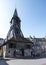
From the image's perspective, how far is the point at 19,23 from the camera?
51.9m

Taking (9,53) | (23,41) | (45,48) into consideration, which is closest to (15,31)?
(23,41)

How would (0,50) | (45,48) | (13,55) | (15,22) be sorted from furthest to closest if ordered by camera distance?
(45,48) → (15,22) → (0,50) → (13,55)

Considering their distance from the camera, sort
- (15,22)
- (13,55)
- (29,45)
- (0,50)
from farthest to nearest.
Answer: (15,22)
(0,50)
(29,45)
(13,55)

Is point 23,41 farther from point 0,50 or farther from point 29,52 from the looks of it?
point 0,50

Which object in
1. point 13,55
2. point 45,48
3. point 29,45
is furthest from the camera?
point 45,48

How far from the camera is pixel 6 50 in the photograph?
3909 centimetres

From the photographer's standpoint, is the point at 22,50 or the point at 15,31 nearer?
the point at 22,50

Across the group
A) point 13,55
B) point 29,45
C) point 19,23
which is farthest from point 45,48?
point 13,55

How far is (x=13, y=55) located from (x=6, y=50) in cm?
283

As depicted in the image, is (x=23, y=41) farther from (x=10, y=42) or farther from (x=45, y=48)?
(x=45, y=48)

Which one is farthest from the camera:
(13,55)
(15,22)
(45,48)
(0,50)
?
(45,48)

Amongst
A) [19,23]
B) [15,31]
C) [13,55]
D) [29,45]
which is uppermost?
[19,23]

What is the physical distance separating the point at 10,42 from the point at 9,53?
141 inches

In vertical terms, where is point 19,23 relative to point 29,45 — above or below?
above
